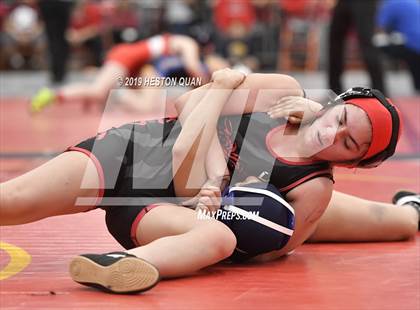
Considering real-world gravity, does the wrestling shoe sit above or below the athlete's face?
below

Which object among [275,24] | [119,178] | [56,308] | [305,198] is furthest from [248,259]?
[275,24]

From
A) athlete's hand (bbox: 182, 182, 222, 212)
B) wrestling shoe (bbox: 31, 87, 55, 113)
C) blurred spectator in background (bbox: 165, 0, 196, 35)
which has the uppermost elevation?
athlete's hand (bbox: 182, 182, 222, 212)

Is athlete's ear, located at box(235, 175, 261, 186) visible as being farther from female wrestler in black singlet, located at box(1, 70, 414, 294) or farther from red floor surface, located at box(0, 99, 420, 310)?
red floor surface, located at box(0, 99, 420, 310)

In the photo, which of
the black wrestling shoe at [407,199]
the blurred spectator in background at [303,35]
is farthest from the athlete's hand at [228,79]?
the blurred spectator in background at [303,35]

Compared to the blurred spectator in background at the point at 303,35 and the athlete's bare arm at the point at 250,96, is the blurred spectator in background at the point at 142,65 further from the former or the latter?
the athlete's bare arm at the point at 250,96

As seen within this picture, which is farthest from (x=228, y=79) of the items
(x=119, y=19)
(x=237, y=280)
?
(x=119, y=19)

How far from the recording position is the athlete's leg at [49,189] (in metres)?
3.06

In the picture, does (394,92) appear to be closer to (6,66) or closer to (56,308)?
(6,66)

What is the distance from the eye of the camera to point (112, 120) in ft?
27.9

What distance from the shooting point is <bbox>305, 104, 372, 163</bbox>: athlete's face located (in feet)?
10.1

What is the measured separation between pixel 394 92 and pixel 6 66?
21.3ft

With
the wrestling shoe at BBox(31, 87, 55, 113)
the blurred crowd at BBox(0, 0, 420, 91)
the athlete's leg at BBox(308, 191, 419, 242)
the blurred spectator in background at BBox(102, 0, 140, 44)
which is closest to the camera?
the athlete's leg at BBox(308, 191, 419, 242)

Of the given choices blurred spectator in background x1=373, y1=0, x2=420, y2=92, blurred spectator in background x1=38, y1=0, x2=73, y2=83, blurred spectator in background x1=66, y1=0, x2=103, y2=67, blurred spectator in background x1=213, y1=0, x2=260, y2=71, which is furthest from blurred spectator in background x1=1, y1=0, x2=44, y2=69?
blurred spectator in background x1=373, y1=0, x2=420, y2=92

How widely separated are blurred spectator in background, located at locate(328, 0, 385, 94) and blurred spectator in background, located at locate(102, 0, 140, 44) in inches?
194
